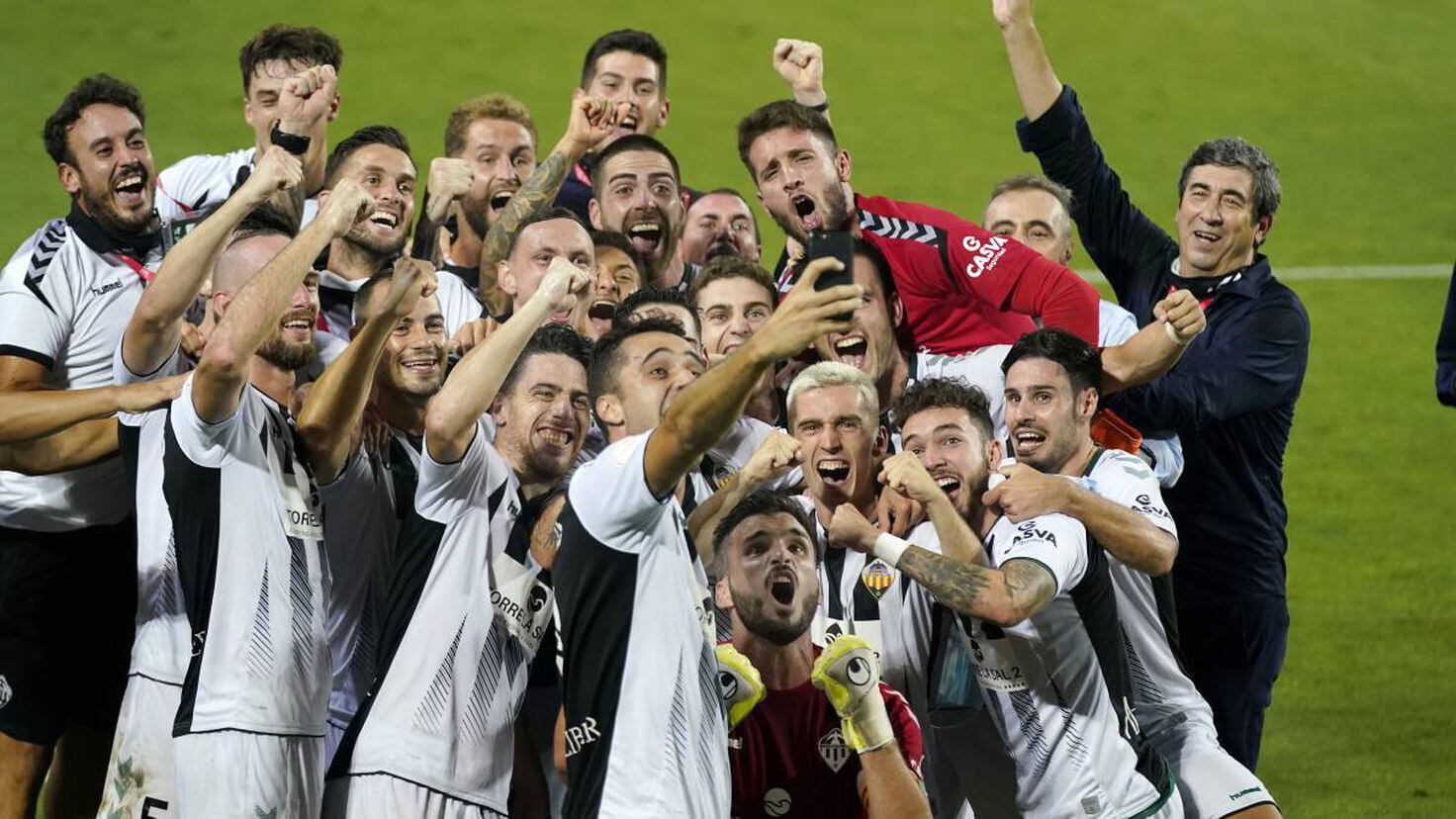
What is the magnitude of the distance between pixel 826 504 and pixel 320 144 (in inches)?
132

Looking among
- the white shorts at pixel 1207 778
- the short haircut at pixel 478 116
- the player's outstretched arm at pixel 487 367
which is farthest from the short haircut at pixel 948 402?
the short haircut at pixel 478 116

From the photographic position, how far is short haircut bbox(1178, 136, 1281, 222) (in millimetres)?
7766

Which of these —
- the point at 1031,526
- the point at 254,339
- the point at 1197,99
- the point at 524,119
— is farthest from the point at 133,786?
the point at 1197,99

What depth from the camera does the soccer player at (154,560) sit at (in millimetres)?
5977

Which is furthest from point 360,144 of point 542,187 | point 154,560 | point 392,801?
point 392,801

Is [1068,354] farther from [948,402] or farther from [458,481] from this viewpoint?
[458,481]

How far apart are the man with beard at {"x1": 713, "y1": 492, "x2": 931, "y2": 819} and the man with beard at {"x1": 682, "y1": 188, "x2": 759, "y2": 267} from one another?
3063mm

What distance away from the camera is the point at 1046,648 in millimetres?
6207

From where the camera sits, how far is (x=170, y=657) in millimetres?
6141

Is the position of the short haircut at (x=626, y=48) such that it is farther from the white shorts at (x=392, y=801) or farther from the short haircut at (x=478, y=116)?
the white shorts at (x=392, y=801)

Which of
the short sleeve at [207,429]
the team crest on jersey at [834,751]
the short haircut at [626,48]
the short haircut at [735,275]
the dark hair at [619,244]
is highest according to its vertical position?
the short haircut at [626,48]

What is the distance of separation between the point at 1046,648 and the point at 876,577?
28.0 inches

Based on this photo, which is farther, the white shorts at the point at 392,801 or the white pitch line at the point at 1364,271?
the white pitch line at the point at 1364,271

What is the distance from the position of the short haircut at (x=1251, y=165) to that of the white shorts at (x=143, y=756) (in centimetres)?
428
